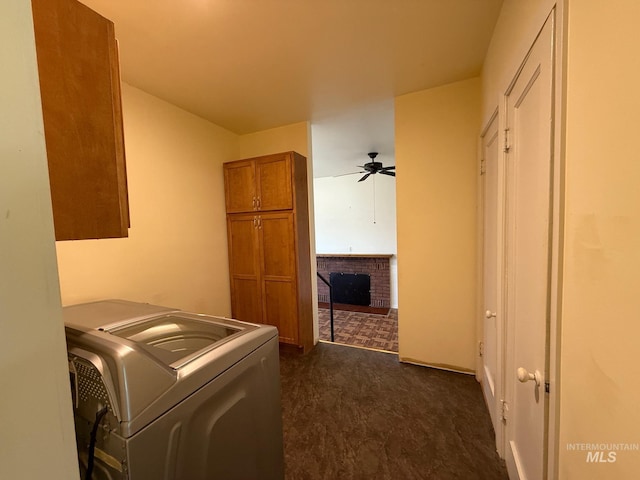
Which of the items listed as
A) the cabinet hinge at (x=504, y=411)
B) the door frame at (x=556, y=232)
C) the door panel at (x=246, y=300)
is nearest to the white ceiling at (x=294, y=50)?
the door frame at (x=556, y=232)

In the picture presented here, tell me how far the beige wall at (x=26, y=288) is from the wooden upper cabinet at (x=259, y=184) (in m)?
2.36

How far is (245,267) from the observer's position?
3031mm

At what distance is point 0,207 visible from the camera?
1.12 ft

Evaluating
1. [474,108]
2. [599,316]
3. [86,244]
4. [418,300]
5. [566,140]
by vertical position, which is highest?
[474,108]

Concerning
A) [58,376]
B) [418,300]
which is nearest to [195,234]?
[418,300]

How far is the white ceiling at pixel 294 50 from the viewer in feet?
4.91

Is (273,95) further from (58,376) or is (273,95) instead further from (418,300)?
(58,376)

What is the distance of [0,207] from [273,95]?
2.42 meters

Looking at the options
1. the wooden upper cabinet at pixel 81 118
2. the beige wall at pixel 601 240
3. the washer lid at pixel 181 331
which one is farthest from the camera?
the washer lid at pixel 181 331

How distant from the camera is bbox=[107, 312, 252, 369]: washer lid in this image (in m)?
1.12

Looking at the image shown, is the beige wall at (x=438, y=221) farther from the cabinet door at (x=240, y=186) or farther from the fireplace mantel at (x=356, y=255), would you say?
the fireplace mantel at (x=356, y=255)

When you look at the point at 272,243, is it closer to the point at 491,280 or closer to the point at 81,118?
Result: the point at 491,280

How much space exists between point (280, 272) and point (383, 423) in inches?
62.6

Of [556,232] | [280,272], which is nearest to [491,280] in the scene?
[556,232]
